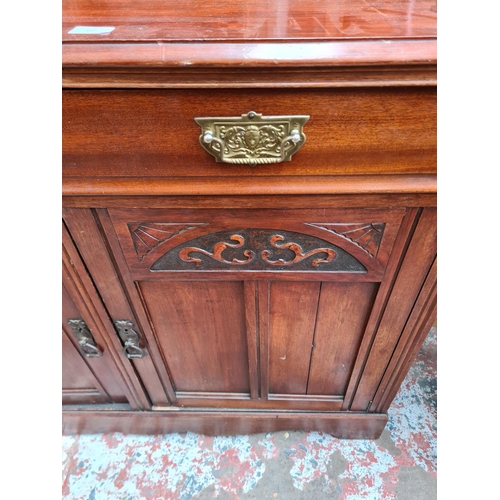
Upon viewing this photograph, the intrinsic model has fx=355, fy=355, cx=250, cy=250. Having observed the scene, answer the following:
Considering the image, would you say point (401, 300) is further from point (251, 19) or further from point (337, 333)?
point (251, 19)

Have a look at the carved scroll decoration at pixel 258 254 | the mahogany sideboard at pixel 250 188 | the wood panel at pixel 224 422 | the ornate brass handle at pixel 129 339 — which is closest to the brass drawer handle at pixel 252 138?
the mahogany sideboard at pixel 250 188

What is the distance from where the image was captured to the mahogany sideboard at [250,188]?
37 centimetres

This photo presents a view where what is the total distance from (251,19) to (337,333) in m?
0.53

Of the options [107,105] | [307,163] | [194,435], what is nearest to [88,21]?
[107,105]

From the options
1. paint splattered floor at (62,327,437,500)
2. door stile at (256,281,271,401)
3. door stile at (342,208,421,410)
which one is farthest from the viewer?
paint splattered floor at (62,327,437,500)

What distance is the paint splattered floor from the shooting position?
0.85 metres

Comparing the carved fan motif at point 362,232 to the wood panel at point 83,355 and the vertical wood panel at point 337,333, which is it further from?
the wood panel at point 83,355

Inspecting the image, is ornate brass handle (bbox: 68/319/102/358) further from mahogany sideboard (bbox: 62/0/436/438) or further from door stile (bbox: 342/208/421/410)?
door stile (bbox: 342/208/421/410)

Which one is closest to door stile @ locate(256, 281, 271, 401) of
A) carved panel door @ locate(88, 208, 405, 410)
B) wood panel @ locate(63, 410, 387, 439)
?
carved panel door @ locate(88, 208, 405, 410)

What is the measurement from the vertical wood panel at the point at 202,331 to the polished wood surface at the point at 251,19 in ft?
1.19

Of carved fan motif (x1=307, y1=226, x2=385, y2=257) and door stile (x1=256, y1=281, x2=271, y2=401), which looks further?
door stile (x1=256, y1=281, x2=271, y2=401)

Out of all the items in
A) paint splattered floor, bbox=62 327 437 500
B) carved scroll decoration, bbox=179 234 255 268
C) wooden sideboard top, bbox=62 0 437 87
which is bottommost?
paint splattered floor, bbox=62 327 437 500

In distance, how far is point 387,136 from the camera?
0.41 metres

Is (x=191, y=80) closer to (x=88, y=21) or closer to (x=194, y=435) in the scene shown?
(x=88, y=21)
